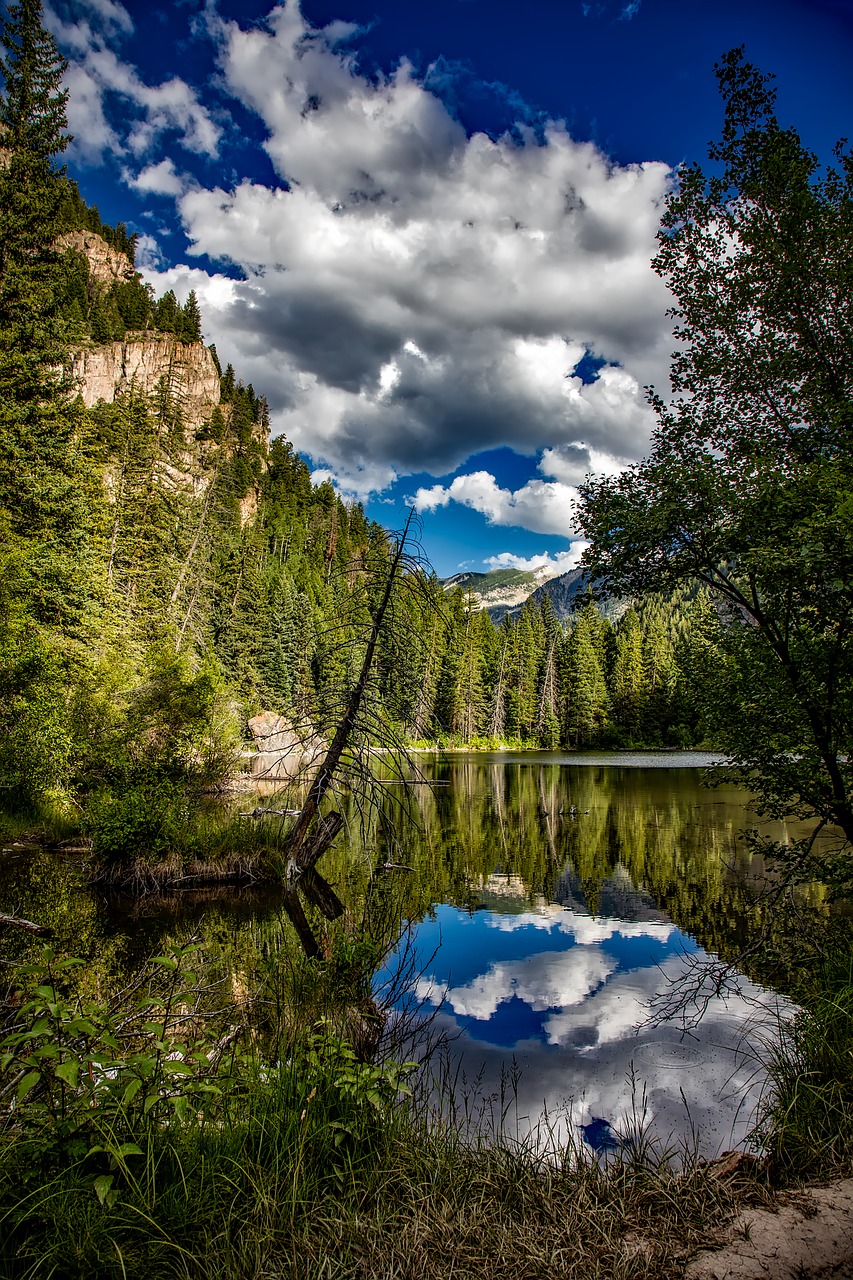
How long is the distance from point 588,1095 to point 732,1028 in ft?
8.08

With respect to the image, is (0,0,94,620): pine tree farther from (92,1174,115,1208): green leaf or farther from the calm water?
(92,1174,115,1208): green leaf

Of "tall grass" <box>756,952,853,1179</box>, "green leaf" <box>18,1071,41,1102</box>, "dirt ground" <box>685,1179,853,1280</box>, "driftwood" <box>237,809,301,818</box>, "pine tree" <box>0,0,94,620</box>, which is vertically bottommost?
"driftwood" <box>237,809,301,818</box>

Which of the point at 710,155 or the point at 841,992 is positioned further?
the point at 710,155

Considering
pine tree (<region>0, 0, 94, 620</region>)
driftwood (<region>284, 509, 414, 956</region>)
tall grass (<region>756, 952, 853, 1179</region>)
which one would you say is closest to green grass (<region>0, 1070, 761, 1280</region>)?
tall grass (<region>756, 952, 853, 1179</region>)

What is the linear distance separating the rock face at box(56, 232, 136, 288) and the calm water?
404ft

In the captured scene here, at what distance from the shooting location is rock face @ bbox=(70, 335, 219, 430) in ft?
282

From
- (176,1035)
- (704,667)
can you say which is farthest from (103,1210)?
(704,667)

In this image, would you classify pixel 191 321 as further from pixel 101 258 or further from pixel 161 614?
pixel 161 614

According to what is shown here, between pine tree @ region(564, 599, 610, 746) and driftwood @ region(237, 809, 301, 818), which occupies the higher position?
pine tree @ region(564, 599, 610, 746)

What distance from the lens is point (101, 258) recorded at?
348 ft

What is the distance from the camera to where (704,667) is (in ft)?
27.2

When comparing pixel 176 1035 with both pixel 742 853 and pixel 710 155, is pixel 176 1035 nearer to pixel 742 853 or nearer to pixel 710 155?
pixel 710 155

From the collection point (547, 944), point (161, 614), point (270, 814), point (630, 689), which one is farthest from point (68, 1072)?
point (630, 689)

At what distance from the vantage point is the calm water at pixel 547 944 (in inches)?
243
